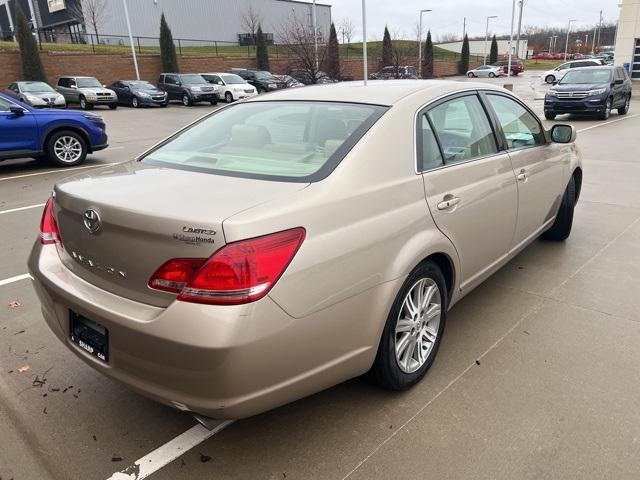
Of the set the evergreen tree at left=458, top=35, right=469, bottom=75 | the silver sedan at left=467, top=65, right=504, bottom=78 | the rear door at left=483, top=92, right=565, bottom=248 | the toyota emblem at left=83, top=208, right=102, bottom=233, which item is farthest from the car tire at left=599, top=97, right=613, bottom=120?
the evergreen tree at left=458, top=35, right=469, bottom=75

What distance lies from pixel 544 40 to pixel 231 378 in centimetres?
12958

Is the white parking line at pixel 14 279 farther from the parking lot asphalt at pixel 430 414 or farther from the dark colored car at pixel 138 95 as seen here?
the dark colored car at pixel 138 95

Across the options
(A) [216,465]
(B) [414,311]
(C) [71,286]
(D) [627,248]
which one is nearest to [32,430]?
(C) [71,286]

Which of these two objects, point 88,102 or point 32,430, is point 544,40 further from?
point 32,430

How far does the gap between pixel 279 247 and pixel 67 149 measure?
9195mm

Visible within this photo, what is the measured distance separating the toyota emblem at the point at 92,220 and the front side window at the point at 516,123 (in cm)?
273

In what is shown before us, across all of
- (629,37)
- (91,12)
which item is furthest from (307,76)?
(91,12)

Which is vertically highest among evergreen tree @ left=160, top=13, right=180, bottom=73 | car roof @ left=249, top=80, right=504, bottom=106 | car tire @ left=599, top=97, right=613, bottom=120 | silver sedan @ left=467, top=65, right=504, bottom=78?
evergreen tree @ left=160, top=13, right=180, bottom=73

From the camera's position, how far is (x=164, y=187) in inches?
92.3

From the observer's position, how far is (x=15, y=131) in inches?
351

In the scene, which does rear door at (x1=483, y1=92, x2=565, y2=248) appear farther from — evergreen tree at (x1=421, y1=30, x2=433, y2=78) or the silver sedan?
the silver sedan

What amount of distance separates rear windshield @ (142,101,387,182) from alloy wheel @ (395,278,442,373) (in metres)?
0.82

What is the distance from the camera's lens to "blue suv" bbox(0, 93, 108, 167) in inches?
349

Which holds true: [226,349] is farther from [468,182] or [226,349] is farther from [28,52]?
[28,52]
